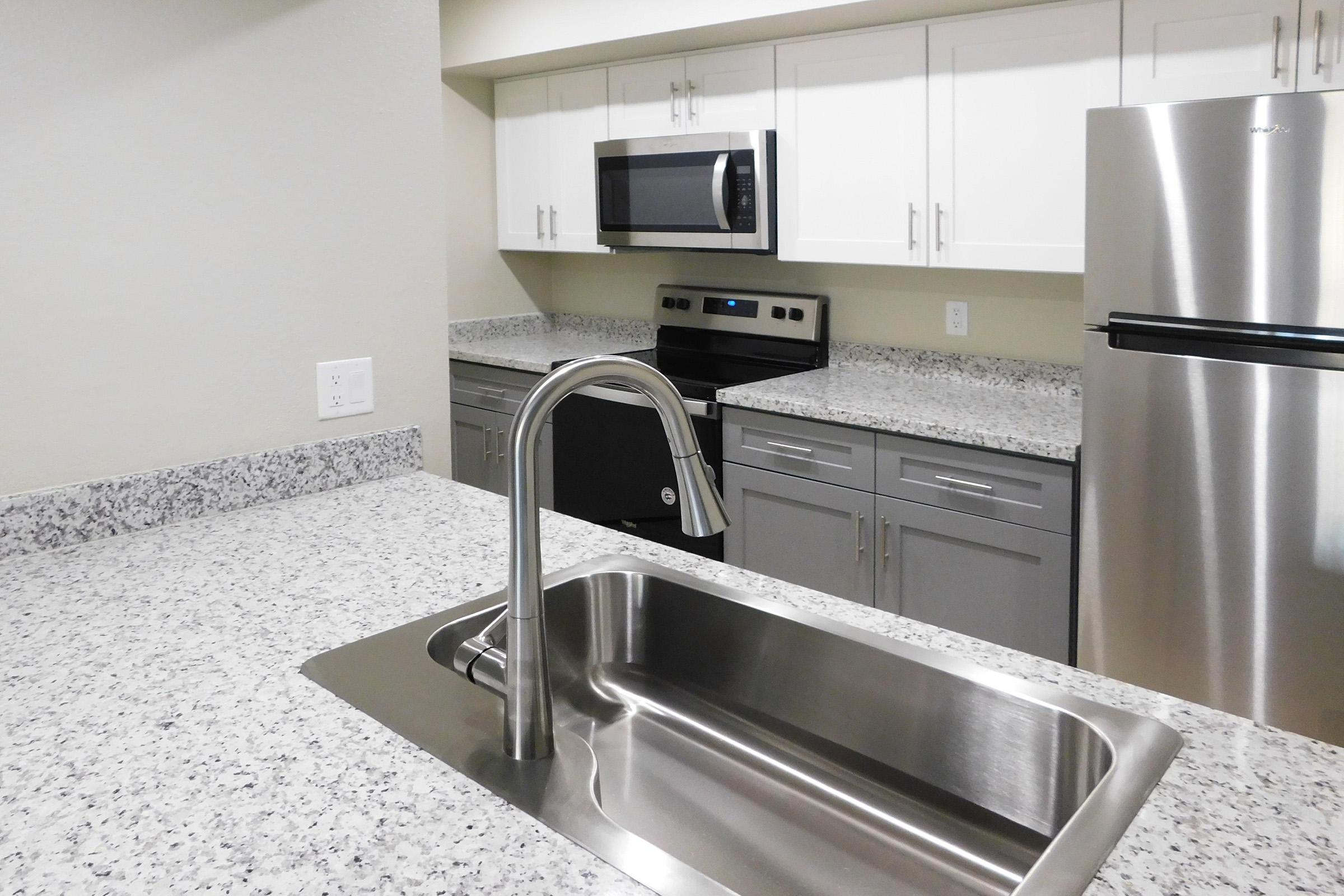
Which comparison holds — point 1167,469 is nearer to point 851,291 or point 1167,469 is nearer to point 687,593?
point 687,593

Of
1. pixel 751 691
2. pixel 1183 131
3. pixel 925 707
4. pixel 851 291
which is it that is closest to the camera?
pixel 925 707

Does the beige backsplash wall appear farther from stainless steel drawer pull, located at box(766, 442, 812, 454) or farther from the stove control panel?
stainless steel drawer pull, located at box(766, 442, 812, 454)

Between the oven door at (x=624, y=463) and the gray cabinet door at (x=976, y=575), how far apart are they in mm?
584

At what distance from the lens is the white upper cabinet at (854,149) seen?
2771mm

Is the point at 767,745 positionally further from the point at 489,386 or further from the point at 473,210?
the point at 473,210

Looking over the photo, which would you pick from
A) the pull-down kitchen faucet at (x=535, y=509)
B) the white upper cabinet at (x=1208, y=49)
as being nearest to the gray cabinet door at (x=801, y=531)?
the white upper cabinet at (x=1208, y=49)

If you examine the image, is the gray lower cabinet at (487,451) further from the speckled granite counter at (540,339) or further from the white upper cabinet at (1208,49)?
the white upper cabinet at (1208,49)

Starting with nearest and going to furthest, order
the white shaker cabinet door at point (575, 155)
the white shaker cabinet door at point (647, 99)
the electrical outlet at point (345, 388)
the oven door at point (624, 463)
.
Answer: the electrical outlet at point (345, 388) → the oven door at point (624, 463) → the white shaker cabinet door at point (647, 99) → the white shaker cabinet door at point (575, 155)

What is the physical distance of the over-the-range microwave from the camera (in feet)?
10.2

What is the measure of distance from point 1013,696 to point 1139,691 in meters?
0.14

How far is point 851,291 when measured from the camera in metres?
3.32

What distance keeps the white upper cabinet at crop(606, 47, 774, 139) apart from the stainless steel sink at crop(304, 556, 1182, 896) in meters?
2.14

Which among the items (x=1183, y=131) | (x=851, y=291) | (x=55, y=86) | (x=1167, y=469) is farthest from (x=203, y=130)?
(x=851, y=291)

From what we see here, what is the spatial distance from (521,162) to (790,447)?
183 centimetres
